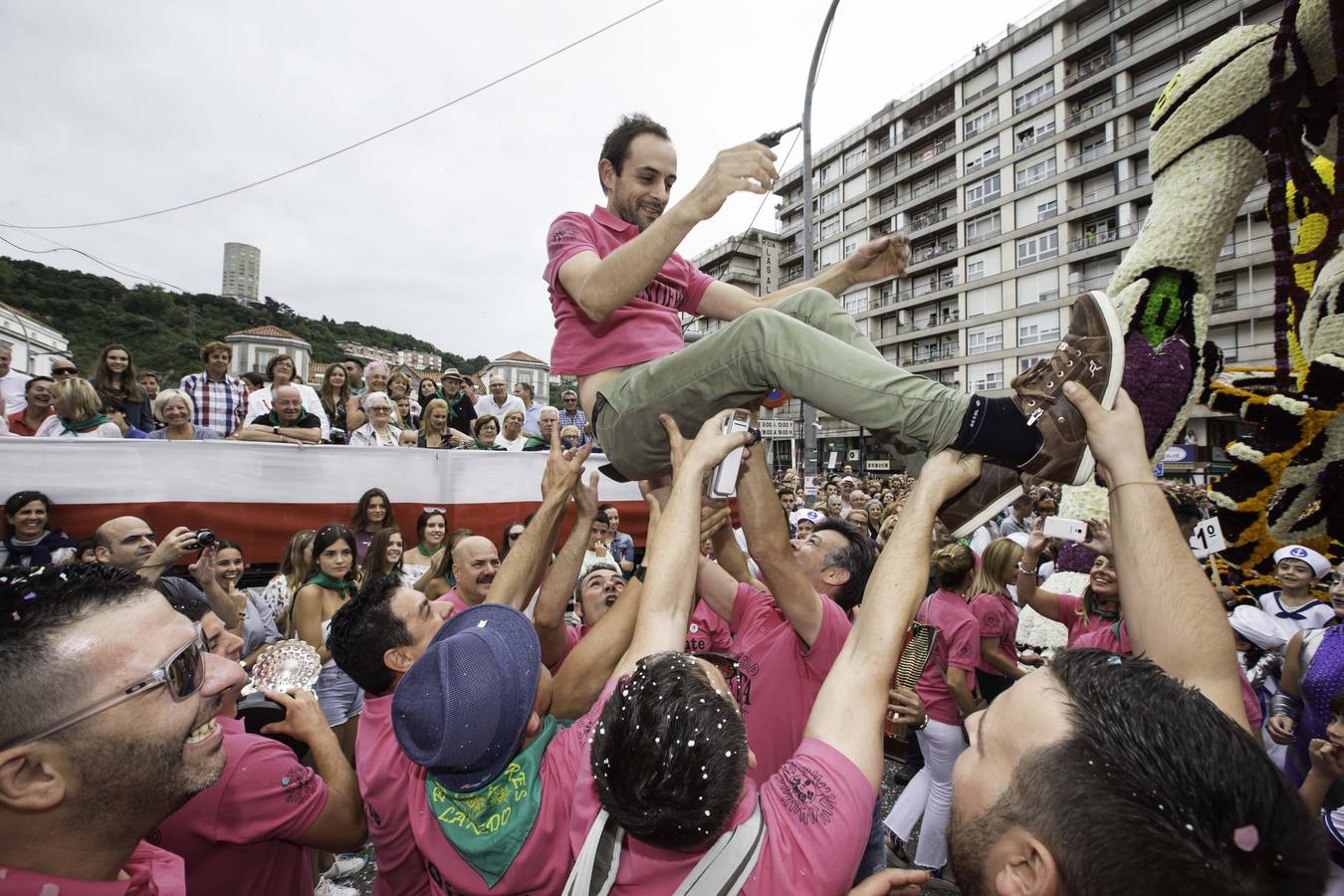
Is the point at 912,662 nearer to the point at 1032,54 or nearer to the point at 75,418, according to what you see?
the point at 75,418

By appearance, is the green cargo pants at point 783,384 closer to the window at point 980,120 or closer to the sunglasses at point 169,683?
the sunglasses at point 169,683

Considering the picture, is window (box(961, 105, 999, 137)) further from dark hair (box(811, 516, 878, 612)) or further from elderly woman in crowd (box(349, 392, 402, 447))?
dark hair (box(811, 516, 878, 612))

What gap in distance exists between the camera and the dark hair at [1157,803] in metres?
1.06

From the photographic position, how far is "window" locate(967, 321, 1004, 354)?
1549 inches

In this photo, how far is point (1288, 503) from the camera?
402 cm

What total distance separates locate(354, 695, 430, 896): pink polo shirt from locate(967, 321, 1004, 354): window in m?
42.2

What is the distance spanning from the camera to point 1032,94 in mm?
38094

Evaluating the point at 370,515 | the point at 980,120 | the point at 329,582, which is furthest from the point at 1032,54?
the point at 329,582

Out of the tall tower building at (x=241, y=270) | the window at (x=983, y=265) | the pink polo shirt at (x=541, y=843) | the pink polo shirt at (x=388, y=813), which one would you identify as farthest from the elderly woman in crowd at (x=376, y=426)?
the tall tower building at (x=241, y=270)

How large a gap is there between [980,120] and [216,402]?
150 ft

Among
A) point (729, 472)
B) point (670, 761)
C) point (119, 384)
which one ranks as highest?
point (119, 384)

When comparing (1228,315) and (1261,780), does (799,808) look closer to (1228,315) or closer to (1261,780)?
(1261,780)

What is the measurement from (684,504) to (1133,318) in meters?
3.50

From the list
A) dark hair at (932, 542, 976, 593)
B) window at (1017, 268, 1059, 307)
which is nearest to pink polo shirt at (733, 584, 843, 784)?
dark hair at (932, 542, 976, 593)
